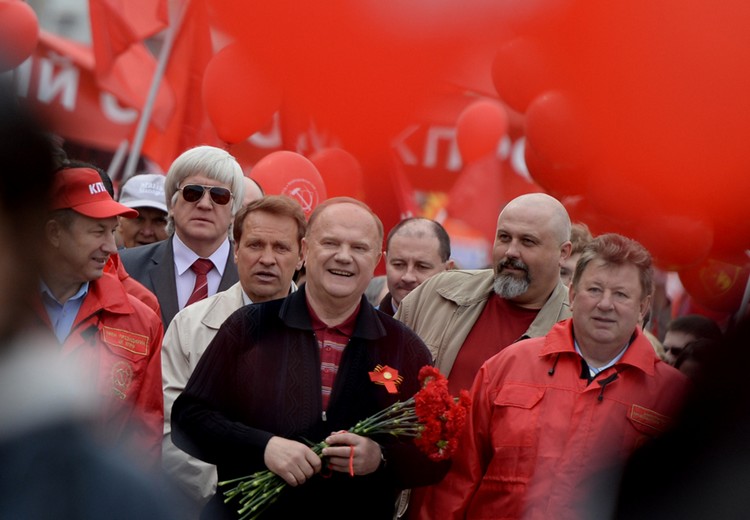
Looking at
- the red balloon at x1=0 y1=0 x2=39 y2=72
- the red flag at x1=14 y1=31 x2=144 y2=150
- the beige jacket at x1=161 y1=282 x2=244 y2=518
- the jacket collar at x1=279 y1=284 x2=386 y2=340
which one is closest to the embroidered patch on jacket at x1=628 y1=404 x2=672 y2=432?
the jacket collar at x1=279 y1=284 x2=386 y2=340

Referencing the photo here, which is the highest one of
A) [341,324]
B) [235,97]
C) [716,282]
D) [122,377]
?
[235,97]

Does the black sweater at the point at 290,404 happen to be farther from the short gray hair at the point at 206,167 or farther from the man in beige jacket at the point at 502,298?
the short gray hair at the point at 206,167

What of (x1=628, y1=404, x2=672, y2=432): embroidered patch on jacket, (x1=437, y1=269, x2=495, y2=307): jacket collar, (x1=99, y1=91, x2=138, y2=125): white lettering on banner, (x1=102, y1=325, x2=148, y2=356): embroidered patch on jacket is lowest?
(x1=102, y1=325, x2=148, y2=356): embroidered patch on jacket

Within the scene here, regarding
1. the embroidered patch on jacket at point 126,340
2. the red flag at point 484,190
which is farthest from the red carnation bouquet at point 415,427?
the red flag at point 484,190

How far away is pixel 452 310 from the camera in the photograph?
4.52 m

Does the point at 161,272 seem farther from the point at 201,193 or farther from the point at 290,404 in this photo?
the point at 290,404

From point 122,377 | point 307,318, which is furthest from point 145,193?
point 307,318

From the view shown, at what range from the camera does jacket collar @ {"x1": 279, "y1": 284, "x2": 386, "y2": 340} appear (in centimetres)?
365

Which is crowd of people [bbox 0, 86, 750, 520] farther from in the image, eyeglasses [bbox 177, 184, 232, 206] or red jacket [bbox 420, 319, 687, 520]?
eyeglasses [bbox 177, 184, 232, 206]

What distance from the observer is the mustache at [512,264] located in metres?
4.55

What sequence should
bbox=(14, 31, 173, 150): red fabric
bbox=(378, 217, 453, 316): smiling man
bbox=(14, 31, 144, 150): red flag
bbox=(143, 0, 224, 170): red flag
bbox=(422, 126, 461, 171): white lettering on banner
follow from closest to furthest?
bbox=(378, 217, 453, 316): smiling man, bbox=(422, 126, 461, 171): white lettering on banner, bbox=(143, 0, 224, 170): red flag, bbox=(14, 31, 173, 150): red fabric, bbox=(14, 31, 144, 150): red flag

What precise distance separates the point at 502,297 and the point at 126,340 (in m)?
1.46

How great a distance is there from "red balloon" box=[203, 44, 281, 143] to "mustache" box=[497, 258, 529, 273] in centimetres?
106

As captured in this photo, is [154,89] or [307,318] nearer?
[307,318]
